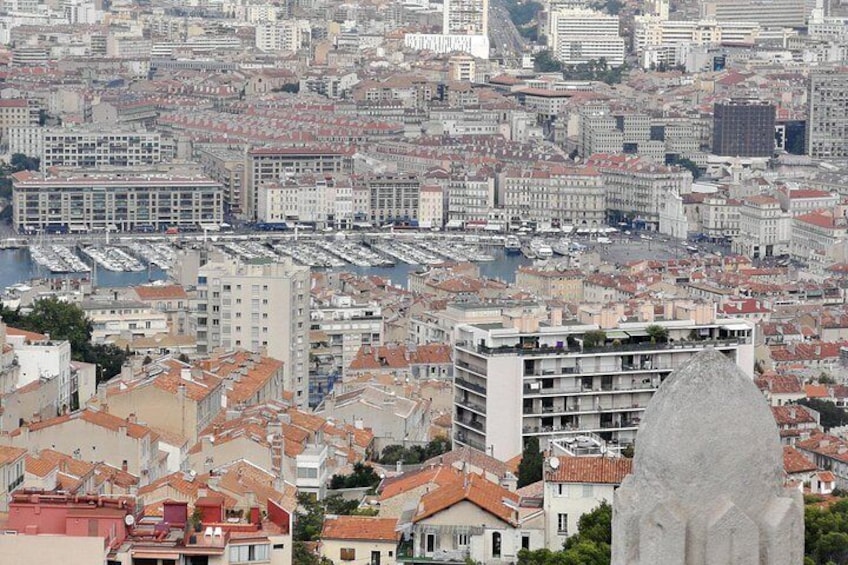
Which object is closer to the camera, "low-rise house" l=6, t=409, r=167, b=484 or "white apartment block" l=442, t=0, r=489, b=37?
"low-rise house" l=6, t=409, r=167, b=484

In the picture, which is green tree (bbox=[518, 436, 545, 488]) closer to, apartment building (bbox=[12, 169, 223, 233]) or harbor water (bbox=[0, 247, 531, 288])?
harbor water (bbox=[0, 247, 531, 288])

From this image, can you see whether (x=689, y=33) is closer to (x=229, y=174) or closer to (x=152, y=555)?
(x=229, y=174)

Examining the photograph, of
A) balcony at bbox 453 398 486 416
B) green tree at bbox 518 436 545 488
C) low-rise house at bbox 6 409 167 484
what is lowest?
balcony at bbox 453 398 486 416

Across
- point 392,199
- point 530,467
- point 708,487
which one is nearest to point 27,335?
point 530,467

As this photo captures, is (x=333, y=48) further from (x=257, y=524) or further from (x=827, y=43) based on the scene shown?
(x=257, y=524)

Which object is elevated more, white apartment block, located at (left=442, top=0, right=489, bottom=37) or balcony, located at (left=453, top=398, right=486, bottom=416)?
white apartment block, located at (left=442, top=0, right=489, bottom=37)

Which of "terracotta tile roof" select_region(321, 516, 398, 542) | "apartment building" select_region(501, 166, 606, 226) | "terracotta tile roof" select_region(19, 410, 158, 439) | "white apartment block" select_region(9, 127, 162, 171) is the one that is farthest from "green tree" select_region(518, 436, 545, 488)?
"white apartment block" select_region(9, 127, 162, 171)

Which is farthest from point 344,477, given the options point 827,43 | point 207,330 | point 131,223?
point 827,43
